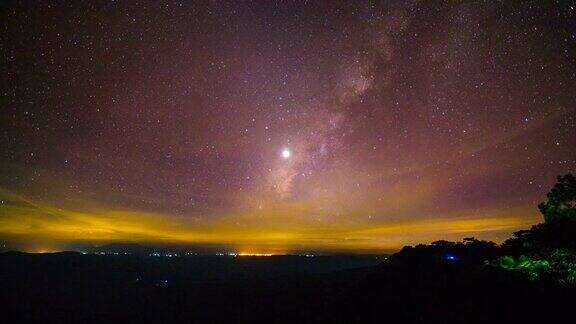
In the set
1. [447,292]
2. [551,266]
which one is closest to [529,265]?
[551,266]

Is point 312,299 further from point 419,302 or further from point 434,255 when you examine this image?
point 419,302

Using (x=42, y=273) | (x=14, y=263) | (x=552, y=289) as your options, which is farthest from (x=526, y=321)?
(x=14, y=263)

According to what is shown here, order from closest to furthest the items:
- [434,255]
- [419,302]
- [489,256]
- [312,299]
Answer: [419,302]
[489,256]
[434,255]
[312,299]

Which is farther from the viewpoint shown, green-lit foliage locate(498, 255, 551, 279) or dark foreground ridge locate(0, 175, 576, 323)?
dark foreground ridge locate(0, 175, 576, 323)

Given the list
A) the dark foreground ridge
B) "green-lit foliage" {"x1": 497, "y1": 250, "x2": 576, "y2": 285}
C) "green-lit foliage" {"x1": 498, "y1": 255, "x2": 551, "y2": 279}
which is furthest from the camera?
the dark foreground ridge

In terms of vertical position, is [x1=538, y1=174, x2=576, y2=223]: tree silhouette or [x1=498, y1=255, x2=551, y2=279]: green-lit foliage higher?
[x1=538, y1=174, x2=576, y2=223]: tree silhouette

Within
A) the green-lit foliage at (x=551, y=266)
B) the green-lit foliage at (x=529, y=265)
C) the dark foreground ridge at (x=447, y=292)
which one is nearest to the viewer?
the green-lit foliage at (x=551, y=266)

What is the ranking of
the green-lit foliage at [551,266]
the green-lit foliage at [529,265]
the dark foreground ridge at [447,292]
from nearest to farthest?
the green-lit foliage at [551,266] < the green-lit foliage at [529,265] < the dark foreground ridge at [447,292]

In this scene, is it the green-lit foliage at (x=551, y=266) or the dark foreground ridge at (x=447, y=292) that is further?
the dark foreground ridge at (x=447, y=292)
